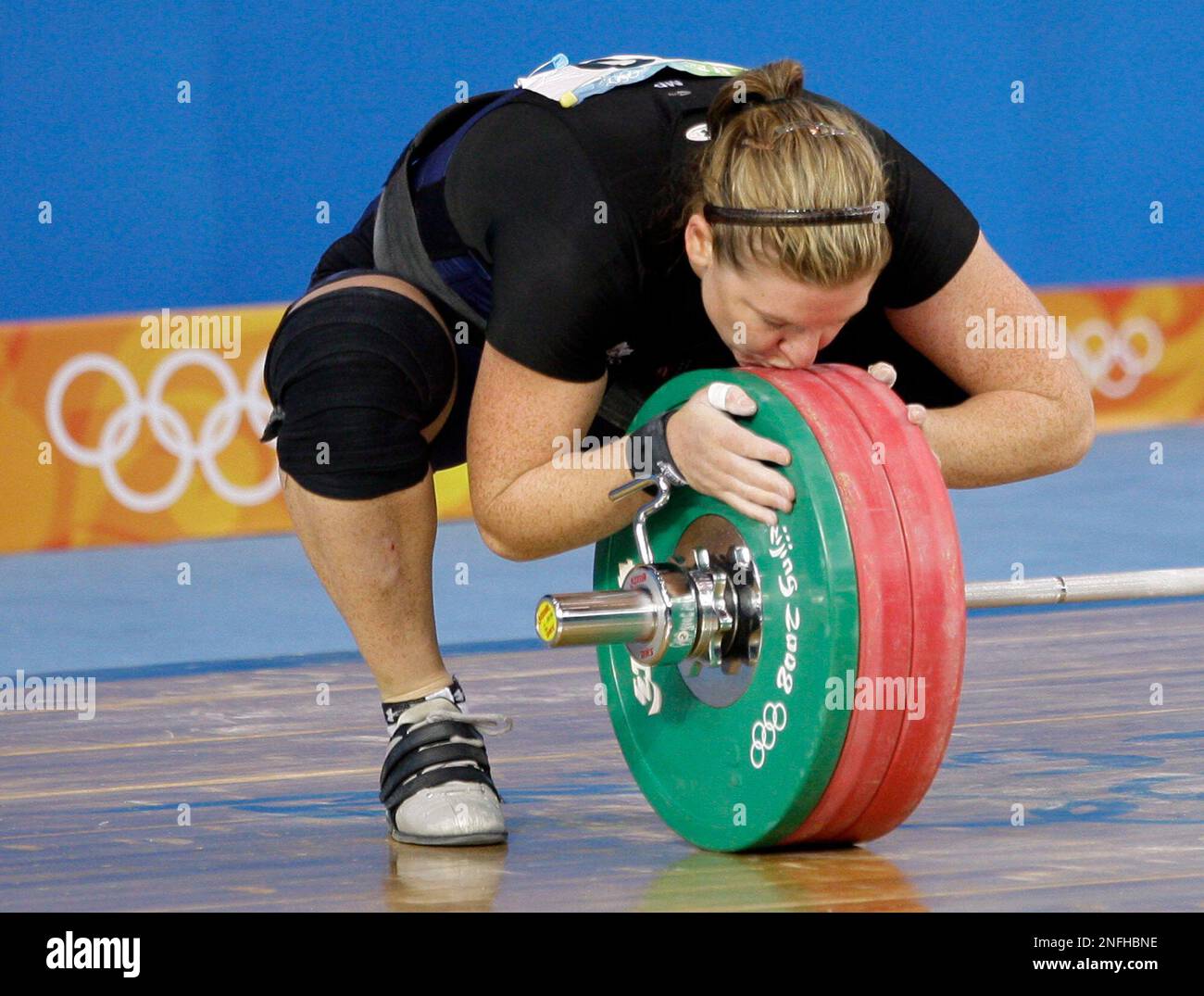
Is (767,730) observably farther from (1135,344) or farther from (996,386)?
(1135,344)

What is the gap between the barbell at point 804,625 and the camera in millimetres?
1409

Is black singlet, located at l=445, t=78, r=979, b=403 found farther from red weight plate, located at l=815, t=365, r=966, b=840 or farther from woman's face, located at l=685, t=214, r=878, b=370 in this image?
red weight plate, located at l=815, t=365, r=966, b=840

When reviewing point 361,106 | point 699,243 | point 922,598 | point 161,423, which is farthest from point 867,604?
point 361,106

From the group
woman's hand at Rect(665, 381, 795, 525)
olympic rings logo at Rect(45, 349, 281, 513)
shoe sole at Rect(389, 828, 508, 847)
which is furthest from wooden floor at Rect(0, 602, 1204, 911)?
olympic rings logo at Rect(45, 349, 281, 513)

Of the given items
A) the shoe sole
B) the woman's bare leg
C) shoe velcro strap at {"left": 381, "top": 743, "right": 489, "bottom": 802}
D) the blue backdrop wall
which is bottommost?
the shoe sole

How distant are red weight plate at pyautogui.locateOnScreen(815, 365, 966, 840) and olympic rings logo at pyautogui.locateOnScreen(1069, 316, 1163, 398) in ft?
12.7

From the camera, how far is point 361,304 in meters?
1.73

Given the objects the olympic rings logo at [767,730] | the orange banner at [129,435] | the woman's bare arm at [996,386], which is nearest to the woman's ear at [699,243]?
the woman's bare arm at [996,386]

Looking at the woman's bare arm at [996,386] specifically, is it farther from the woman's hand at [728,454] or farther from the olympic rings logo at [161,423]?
the olympic rings logo at [161,423]

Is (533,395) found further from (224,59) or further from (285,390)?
(224,59)

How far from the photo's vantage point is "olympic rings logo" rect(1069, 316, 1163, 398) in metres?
5.21

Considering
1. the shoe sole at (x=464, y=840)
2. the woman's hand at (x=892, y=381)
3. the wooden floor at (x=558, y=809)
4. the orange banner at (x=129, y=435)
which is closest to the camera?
the wooden floor at (x=558, y=809)

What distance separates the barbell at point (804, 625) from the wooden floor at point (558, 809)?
6cm

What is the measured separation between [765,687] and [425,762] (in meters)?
0.37
